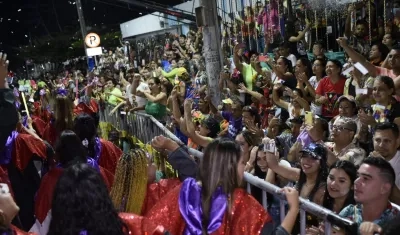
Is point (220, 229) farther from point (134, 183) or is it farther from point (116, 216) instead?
point (134, 183)

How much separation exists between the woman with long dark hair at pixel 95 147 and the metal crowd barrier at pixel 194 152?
678mm

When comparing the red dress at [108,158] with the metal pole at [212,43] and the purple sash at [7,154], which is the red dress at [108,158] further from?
the metal pole at [212,43]

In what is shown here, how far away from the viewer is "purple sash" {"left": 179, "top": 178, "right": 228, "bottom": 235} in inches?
104

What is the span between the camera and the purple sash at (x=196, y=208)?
2639 millimetres

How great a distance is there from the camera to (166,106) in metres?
8.41

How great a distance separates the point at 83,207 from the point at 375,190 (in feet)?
5.68

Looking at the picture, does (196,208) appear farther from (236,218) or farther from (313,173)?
(313,173)

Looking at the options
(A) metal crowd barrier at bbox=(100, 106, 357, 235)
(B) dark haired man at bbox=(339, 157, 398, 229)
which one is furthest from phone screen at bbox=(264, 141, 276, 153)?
(B) dark haired man at bbox=(339, 157, 398, 229)

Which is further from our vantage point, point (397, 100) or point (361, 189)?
point (397, 100)

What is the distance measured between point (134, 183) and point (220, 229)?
31.6 inches

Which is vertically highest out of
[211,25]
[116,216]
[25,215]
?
[211,25]

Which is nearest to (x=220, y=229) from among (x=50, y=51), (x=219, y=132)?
(x=219, y=132)

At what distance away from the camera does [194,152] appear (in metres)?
4.45

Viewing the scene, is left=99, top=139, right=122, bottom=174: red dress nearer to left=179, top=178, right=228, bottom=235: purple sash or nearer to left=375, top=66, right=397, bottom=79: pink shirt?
left=179, top=178, right=228, bottom=235: purple sash
